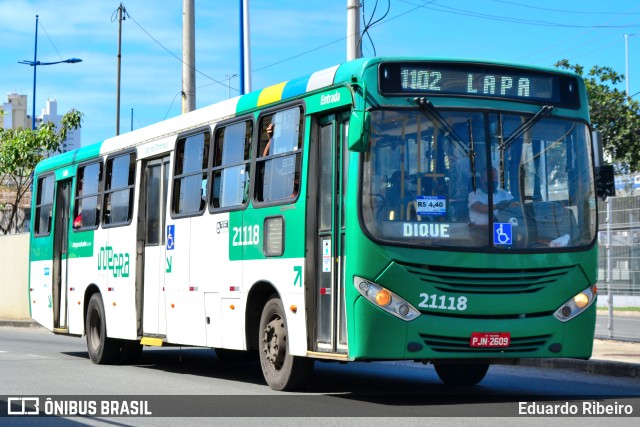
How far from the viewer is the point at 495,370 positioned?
1670cm

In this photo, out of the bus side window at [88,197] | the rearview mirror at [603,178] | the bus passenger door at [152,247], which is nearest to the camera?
the rearview mirror at [603,178]

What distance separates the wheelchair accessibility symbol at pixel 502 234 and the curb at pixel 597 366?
3156mm

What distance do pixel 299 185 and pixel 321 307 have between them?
1.33 meters

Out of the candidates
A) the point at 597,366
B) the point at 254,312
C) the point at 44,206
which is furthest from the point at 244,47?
the point at 254,312

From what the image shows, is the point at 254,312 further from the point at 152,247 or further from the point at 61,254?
the point at 61,254

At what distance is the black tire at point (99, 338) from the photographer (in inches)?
708

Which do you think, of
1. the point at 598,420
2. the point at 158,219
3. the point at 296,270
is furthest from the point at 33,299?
the point at 598,420

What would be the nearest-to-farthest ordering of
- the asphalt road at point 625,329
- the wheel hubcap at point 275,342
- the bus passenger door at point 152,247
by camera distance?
the wheel hubcap at point 275,342 → the bus passenger door at point 152,247 → the asphalt road at point 625,329

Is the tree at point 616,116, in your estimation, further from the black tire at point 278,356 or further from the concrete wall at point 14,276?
the black tire at point 278,356

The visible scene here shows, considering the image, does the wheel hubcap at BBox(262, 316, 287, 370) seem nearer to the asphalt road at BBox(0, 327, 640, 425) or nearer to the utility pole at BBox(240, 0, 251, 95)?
the asphalt road at BBox(0, 327, 640, 425)

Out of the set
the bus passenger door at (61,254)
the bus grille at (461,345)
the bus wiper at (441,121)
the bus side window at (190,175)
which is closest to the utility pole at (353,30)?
the bus side window at (190,175)

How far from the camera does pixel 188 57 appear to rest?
24562 mm

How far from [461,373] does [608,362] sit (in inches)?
109

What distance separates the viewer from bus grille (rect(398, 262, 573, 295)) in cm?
1116
